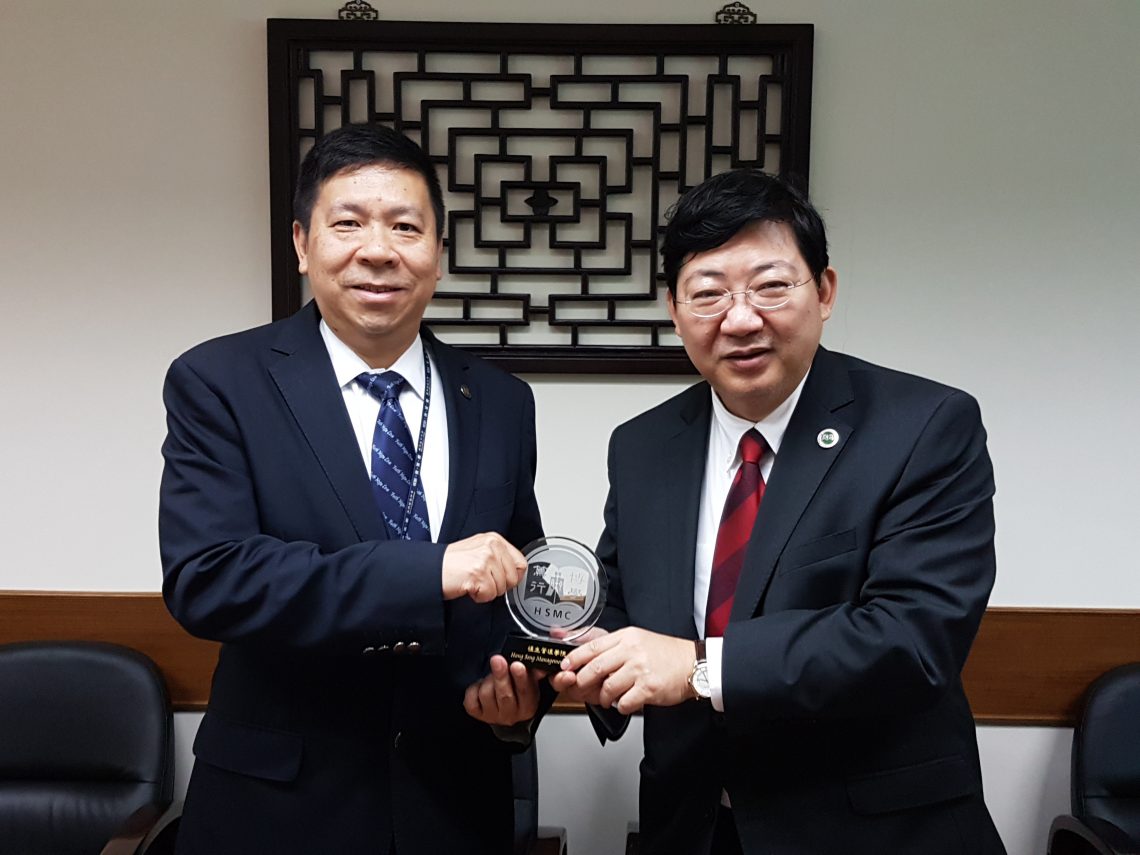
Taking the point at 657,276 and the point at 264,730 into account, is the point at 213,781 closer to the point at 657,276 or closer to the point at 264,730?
the point at 264,730

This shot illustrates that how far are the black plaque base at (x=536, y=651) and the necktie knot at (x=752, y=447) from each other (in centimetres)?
40

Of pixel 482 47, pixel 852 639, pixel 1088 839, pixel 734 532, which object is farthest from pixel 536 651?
pixel 482 47

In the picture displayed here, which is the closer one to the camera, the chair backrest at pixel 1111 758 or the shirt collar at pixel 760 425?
the shirt collar at pixel 760 425

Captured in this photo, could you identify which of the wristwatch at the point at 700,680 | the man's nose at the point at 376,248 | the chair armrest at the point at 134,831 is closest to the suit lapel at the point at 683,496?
the wristwatch at the point at 700,680

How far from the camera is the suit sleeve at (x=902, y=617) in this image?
1351mm

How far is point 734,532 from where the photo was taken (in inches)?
59.9

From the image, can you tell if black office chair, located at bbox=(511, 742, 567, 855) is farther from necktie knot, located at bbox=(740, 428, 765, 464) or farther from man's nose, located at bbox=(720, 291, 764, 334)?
man's nose, located at bbox=(720, 291, 764, 334)

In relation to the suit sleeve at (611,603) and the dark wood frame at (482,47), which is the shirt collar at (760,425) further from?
the dark wood frame at (482,47)

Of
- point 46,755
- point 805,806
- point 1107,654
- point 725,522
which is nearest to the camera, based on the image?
point 805,806

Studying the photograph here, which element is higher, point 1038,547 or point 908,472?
point 908,472

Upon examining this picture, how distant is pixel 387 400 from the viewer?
1.60 meters

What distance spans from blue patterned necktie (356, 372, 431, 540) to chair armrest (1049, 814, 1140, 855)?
1638mm

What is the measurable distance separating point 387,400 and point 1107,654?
206 centimetres

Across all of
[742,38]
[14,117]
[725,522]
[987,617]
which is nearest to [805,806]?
[725,522]
